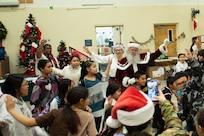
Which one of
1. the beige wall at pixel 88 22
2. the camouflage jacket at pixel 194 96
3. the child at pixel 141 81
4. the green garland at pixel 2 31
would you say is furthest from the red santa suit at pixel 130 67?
the green garland at pixel 2 31

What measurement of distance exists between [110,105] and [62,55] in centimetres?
521

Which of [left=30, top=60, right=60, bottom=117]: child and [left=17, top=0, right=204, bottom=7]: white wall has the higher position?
[left=17, top=0, right=204, bottom=7]: white wall

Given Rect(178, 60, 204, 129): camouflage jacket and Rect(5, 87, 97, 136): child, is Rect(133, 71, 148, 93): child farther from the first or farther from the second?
Rect(5, 87, 97, 136): child

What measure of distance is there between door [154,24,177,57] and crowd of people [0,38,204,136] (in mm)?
5329

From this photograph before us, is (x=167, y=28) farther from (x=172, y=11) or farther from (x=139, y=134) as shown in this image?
(x=139, y=134)

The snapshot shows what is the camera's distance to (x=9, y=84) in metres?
2.21

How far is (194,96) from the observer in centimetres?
219

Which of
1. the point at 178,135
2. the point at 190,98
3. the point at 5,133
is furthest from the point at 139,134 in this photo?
the point at 5,133

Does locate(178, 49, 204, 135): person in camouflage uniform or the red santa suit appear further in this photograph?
the red santa suit

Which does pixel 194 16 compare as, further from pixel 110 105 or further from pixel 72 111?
pixel 72 111

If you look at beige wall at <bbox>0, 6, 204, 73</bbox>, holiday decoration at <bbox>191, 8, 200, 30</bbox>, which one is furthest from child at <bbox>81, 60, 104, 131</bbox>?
holiday decoration at <bbox>191, 8, 200, 30</bbox>

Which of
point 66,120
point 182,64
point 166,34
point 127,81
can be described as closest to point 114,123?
point 66,120

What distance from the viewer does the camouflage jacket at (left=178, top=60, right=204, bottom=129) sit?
215cm

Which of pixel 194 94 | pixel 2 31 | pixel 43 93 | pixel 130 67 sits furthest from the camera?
pixel 2 31
